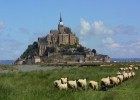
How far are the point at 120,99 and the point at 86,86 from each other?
7815 millimetres

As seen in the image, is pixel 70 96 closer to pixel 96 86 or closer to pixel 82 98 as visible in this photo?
pixel 82 98

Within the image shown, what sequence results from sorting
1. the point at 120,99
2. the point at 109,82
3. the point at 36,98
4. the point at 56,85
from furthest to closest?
1. the point at 109,82
2. the point at 56,85
3. the point at 120,99
4. the point at 36,98

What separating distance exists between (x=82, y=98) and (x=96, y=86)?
7.93 m

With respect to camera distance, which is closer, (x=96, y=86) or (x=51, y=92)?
(x=51, y=92)

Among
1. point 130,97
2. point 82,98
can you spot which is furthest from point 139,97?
Answer: point 82,98

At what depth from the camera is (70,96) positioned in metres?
17.5

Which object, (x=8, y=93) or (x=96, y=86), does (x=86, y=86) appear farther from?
(x=8, y=93)

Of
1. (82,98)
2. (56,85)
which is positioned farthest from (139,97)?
(56,85)

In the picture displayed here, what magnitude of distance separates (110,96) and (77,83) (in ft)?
22.4

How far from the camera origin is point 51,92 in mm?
18406

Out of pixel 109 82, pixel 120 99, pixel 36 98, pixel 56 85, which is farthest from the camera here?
pixel 109 82

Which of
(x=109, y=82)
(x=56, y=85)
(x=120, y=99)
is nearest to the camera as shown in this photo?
(x=120, y=99)

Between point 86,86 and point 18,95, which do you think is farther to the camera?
point 86,86

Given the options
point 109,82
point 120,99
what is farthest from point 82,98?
point 109,82
